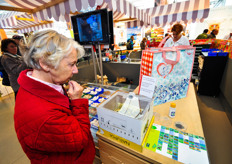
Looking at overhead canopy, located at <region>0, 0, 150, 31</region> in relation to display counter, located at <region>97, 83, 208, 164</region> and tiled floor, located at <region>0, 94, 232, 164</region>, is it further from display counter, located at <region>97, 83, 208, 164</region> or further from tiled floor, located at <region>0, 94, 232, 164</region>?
tiled floor, located at <region>0, 94, 232, 164</region>

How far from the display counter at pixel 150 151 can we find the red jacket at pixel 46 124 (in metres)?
0.25

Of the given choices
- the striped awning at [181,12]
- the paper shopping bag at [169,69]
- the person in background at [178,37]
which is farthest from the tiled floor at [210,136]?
the striped awning at [181,12]

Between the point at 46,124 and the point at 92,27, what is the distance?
135cm

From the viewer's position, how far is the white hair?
0.60m

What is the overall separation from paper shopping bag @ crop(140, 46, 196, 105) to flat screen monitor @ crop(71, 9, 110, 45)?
73 centimetres

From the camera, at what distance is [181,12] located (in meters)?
4.19

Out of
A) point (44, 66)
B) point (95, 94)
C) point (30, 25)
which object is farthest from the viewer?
point (30, 25)

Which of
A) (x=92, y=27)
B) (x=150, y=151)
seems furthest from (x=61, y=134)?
(x=92, y=27)

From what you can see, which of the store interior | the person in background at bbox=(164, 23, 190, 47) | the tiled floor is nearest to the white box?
the store interior

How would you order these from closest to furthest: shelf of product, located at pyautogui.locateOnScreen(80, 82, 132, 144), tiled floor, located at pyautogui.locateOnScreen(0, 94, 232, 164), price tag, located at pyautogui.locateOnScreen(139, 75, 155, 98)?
price tag, located at pyautogui.locateOnScreen(139, 75, 155, 98) → shelf of product, located at pyautogui.locateOnScreen(80, 82, 132, 144) → tiled floor, located at pyautogui.locateOnScreen(0, 94, 232, 164)

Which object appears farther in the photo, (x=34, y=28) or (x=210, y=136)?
(x=34, y=28)

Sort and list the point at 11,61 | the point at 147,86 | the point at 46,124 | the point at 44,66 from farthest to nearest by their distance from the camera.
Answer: the point at 11,61, the point at 147,86, the point at 44,66, the point at 46,124

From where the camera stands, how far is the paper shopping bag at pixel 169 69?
0.92 metres

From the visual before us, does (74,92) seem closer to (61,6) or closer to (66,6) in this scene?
(66,6)
